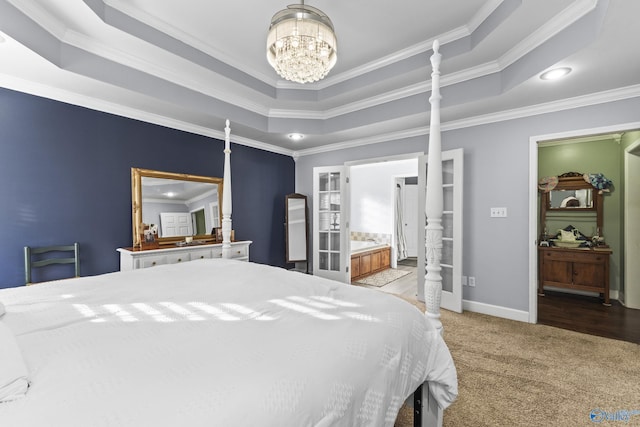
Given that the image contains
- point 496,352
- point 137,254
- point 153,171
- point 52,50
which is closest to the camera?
point 52,50

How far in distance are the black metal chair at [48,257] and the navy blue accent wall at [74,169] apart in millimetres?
68

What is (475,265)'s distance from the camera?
11.1 ft

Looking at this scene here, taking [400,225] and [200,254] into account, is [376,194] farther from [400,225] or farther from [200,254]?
[200,254]

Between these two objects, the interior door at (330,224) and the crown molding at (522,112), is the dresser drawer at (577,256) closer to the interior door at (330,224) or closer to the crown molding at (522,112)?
the crown molding at (522,112)

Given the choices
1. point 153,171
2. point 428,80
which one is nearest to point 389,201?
point 428,80

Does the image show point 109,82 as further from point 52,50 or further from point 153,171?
point 153,171

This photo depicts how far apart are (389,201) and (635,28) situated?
15.7ft

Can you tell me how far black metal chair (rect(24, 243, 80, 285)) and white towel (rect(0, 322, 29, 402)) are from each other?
7.73ft

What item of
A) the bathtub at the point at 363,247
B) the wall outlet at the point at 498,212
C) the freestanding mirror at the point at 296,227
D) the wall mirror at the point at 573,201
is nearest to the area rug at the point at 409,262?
the bathtub at the point at 363,247

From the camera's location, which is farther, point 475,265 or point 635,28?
point 475,265

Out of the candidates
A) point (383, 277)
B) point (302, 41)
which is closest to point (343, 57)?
point (302, 41)

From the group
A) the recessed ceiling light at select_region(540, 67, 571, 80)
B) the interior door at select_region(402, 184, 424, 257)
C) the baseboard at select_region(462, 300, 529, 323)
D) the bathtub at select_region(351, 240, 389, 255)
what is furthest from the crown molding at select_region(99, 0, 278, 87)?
the interior door at select_region(402, 184, 424, 257)

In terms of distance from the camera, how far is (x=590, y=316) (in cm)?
323

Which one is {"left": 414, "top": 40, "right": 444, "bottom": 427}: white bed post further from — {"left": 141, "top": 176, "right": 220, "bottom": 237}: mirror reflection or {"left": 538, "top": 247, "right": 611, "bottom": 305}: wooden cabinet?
{"left": 538, "top": 247, "right": 611, "bottom": 305}: wooden cabinet
